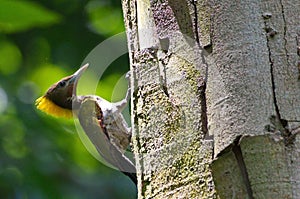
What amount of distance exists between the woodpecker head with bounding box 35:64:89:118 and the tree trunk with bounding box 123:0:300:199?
2.15 metres

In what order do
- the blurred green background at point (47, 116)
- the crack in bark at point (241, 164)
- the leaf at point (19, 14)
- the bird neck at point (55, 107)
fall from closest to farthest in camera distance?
the crack in bark at point (241, 164), the leaf at point (19, 14), the blurred green background at point (47, 116), the bird neck at point (55, 107)

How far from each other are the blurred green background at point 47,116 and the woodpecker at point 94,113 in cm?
9

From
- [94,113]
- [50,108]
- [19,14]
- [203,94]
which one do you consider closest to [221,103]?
[203,94]

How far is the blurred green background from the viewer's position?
3041mm

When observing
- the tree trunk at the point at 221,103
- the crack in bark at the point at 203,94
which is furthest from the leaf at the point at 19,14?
the crack in bark at the point at 203,94

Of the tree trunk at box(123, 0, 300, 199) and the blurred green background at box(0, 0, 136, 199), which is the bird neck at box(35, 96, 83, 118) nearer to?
the blurred green background at box(0, 0, 136, 199)

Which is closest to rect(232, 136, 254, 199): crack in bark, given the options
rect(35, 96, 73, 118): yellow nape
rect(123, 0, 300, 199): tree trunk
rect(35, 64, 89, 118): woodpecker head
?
rect(123, 0, 300, 199): tree trunk

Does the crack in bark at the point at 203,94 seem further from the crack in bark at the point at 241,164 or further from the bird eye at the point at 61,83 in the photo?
the bird eye at the point at 61,83

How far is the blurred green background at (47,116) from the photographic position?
3041mm

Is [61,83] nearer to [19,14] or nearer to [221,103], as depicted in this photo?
[19,14]

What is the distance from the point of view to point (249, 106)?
3.54ft

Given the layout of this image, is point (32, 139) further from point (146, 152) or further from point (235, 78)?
point (235, 78)

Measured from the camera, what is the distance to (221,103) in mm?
1103

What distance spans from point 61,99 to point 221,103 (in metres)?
2.59
